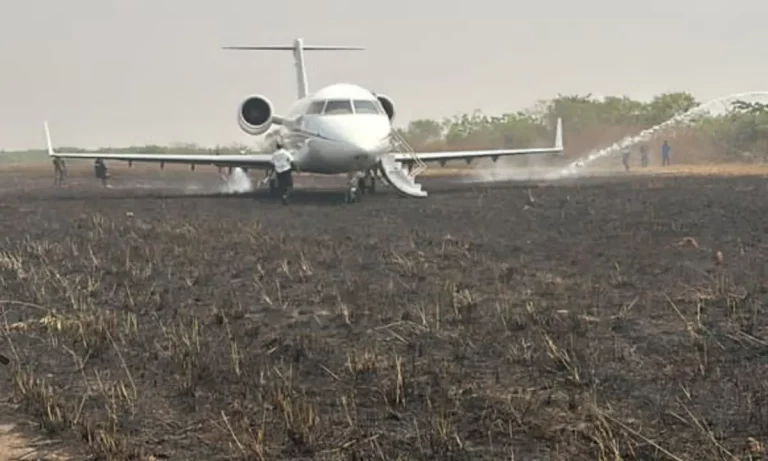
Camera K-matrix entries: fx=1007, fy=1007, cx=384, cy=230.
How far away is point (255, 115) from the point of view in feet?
97.0

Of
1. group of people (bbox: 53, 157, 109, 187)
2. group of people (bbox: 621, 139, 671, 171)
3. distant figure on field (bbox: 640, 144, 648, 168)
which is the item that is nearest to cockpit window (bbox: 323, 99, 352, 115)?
group of people (bbox: 53, 157, 109, 187)

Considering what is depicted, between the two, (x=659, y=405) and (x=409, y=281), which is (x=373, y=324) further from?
(x=659, y=405)

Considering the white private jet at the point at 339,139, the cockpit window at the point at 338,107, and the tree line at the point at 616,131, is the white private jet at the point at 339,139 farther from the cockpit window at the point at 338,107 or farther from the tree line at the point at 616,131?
the tree line at the point at 616,131

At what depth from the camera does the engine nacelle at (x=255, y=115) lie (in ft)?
96.6

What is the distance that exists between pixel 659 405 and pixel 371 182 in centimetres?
2545

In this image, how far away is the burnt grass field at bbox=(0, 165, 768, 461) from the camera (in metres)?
5.27

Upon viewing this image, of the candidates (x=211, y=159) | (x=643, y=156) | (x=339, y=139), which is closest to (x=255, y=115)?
(x=211, y=159)

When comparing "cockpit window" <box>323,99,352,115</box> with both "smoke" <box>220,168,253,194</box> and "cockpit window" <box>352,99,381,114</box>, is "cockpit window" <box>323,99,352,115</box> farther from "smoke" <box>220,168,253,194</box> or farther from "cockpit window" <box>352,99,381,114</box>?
"smoke" <box>220,168,253,194</box>

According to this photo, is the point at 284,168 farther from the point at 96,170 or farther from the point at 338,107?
the point at 96,170

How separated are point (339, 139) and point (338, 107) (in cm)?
130

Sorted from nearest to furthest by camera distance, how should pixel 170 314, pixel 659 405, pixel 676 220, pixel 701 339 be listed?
pixel 659 405 < pixel 701 339 < pixel 170 314 < pixel 676 220

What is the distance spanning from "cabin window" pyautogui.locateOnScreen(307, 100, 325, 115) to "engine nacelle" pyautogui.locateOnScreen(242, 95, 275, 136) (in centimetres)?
222

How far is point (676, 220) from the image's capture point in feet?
57.9

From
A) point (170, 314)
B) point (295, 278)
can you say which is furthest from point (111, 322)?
point (295, 278)
